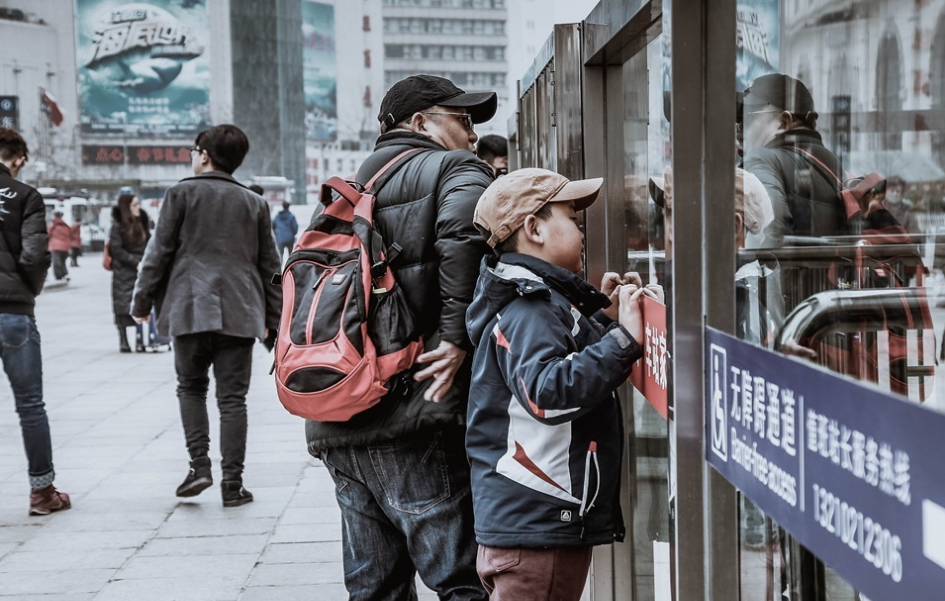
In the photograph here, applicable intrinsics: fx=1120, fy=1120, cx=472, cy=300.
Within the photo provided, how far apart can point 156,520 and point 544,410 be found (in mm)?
3727

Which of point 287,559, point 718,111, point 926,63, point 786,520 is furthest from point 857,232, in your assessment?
point 287,559

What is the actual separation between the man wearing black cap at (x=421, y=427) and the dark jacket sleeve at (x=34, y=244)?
289 cm

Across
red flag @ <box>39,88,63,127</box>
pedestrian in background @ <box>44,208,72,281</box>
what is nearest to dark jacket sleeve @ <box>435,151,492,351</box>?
pedestrian in background @ <box>44,208,72,281</box>

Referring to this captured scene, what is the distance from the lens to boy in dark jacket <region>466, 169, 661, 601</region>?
2.22 metres

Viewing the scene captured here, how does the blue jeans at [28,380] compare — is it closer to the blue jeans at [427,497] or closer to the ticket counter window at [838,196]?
the blue jeans at [427,497]

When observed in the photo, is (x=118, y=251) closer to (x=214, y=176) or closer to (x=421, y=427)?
(x=214, y=176)

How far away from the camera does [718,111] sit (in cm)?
181

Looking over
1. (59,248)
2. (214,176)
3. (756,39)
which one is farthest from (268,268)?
(59,248)

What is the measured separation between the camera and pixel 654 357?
2176 mm

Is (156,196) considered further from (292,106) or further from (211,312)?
(211,312)

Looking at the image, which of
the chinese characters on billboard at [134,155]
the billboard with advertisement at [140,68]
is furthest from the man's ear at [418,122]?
the chinese characters on billboard at [134,155]

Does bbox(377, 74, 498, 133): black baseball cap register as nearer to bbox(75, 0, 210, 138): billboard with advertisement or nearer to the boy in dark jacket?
the boy in dark jacket

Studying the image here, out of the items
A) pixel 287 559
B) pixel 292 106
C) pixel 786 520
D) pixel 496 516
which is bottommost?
pixel 287 559

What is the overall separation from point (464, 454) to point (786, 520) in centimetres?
153
